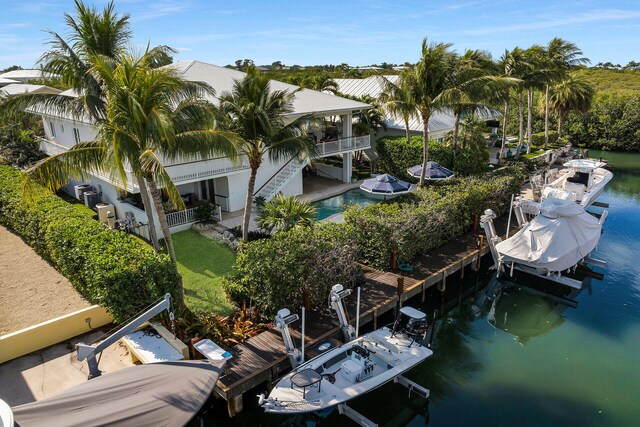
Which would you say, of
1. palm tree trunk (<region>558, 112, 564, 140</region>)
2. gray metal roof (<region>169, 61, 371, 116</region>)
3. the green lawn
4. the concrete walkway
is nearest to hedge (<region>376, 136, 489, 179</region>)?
gray metal roof (<region>169, 61, 371, 116</region>)

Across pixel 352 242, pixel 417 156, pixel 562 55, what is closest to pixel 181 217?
pixel 352 242

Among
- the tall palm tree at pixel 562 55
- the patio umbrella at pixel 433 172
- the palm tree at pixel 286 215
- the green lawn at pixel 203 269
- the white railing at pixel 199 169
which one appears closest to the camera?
the green lawn at pixel 203 269

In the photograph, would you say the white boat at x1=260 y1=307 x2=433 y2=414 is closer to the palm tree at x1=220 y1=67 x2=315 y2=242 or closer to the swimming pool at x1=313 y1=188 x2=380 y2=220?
the palm tree at x1=220 y1=67 x2=315 y2=242

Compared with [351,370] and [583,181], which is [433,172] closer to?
[583,181]

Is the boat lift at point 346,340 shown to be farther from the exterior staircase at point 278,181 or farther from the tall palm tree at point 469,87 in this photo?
the tall palm tree at point 469,87

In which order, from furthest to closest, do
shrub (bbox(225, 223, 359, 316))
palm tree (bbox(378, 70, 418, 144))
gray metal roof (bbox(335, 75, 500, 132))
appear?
gray metal roof (bbox(335, 75, 500, 132)) < palm tree (bbox(378, 70, 418, 144)) < shrub (bbox(225, 223, 359, 316))

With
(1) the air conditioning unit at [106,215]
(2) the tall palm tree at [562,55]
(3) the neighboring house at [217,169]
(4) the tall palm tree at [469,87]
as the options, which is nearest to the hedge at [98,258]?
(1) the air conditioning unit at [106,215]
